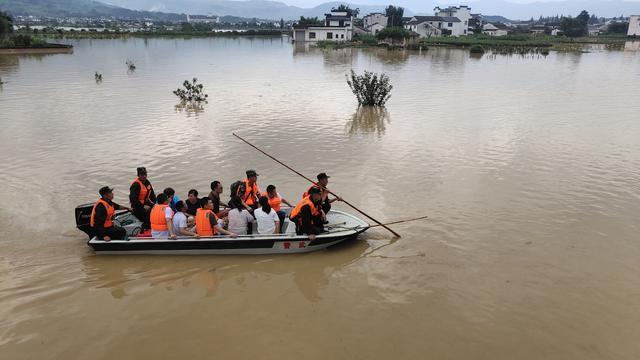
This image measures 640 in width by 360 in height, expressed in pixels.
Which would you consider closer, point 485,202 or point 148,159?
point 485,202

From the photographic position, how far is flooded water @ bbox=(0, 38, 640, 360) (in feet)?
21.0

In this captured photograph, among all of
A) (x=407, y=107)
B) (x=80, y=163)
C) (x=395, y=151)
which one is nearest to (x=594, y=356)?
(x=395, y=151)

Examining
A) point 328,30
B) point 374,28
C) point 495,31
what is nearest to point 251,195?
point 328,30

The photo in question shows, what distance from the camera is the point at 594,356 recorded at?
602 centimetres

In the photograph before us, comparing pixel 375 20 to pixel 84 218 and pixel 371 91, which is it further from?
pixel 84 218

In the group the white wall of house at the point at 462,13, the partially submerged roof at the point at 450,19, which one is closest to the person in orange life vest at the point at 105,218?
the partially submerged roof at the point at 450,19

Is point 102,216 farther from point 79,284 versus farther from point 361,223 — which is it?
point 361,223

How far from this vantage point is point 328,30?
7269 centimetres

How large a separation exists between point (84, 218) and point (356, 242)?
4955mm

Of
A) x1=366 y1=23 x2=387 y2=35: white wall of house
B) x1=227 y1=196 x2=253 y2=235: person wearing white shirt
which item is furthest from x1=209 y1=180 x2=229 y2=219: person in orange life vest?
x1=366 y1=23 x2=387 y2=35: white wall of house

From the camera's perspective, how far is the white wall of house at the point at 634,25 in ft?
289

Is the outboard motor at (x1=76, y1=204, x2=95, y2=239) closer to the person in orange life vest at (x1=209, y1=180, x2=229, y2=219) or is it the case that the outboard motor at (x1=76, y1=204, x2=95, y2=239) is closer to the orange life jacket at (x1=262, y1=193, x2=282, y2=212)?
the person in orange life vest at (x1=209, y1=180, x2=229, y2=219)

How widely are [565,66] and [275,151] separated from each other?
35.5 metres

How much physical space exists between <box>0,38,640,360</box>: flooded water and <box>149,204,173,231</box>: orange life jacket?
2.06 ft
